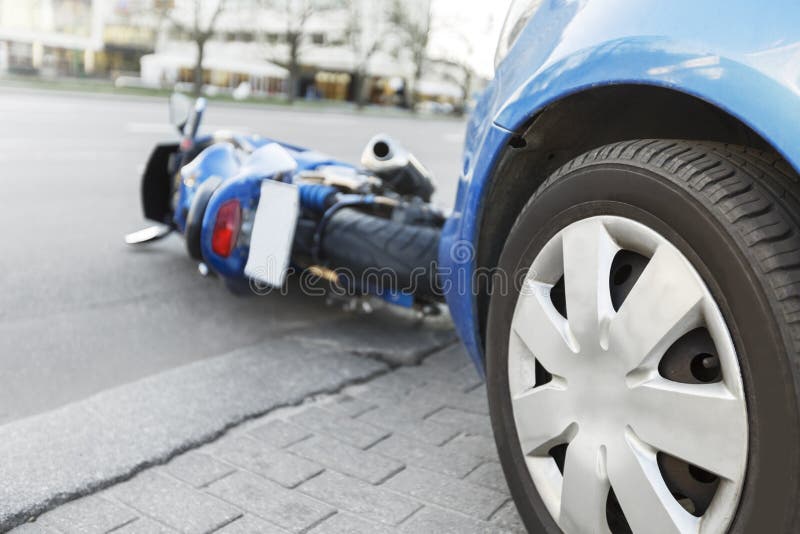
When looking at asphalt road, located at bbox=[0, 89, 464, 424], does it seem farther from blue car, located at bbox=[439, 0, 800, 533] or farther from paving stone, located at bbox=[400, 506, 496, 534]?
blue car, located at bbox=[439, 0, 800, 533]

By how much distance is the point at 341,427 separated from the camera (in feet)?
8.56

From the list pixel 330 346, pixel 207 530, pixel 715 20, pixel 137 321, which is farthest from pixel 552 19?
pixel 137 321

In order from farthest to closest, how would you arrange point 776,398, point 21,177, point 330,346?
point 21,177
point 330,346
point 776,398

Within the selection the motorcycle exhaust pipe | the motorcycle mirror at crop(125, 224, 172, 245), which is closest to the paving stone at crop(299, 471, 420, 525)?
the motorcycle exhaust pipe

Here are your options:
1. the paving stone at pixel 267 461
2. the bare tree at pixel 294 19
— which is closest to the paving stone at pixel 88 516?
the paving stone at pixel 267 461

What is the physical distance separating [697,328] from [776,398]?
0.75ft

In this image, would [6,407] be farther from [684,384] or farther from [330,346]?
[684,384]

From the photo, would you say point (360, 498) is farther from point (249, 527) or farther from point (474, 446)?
point (474, 446)

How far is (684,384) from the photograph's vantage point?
4.66 ft

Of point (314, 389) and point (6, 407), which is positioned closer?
point (6, 407)

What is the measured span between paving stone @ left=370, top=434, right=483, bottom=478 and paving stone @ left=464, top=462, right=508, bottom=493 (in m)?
0.02

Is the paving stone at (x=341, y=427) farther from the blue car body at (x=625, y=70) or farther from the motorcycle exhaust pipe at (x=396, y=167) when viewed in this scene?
the motorcycle exhaust pipe at (x=396, y=167)

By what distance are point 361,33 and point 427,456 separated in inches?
2027

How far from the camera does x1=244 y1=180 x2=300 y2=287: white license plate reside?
325cm
